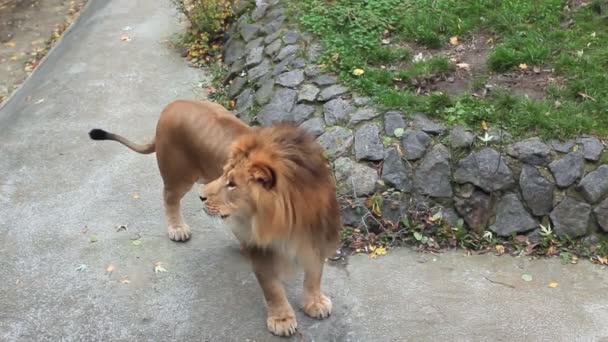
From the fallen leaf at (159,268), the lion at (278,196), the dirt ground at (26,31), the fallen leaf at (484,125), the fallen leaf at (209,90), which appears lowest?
the dirt ground at (26,31)

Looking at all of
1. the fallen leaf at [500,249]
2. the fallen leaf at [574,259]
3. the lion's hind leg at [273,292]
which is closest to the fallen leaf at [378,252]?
the fallen leaf at [500,249]

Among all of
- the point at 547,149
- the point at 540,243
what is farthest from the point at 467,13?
the point at 540,243

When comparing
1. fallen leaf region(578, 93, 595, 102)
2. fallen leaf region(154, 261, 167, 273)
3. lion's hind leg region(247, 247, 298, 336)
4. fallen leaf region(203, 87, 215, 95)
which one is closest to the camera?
lion's hind leg region(247, 247, 298, 336)

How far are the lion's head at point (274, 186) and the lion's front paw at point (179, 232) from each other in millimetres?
1532

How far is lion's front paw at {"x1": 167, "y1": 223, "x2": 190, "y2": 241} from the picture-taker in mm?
4828

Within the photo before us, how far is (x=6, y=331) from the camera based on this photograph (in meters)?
4.16

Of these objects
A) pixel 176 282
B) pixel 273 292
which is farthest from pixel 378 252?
pixel 176 282

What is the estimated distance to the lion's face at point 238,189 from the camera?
10.2 ft

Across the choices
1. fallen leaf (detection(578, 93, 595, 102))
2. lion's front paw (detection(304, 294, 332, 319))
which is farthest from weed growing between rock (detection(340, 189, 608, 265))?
fallen leaf (detection(578, 93, 595, 102))

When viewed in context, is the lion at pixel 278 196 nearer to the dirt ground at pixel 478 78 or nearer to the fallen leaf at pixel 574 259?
the fallen leaf at pixel 574 259

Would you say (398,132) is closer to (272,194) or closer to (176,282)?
(176,282)

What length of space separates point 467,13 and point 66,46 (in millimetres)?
4850

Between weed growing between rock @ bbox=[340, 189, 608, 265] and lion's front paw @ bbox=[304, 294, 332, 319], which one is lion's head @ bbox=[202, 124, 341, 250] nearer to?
lion's front paw @ bbox=[304, 294, 332, 319]

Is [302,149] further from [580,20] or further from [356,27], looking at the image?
[580,20]
